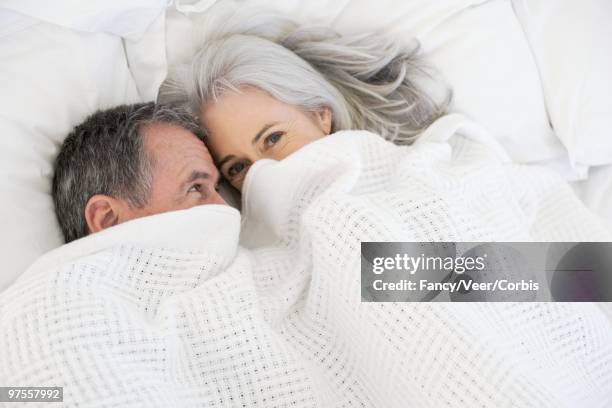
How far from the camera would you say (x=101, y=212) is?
3.19ft

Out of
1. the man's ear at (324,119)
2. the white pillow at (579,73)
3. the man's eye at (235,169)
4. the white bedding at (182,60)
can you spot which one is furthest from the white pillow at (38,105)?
the white pillow at (579,73)

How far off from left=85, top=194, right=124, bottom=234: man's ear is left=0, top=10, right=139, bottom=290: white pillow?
8 cm

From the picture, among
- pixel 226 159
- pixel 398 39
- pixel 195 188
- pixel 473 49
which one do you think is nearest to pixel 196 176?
pixel 195 188

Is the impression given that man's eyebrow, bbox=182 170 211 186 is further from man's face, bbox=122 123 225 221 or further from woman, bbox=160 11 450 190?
woman, bbox=160 11 450 190

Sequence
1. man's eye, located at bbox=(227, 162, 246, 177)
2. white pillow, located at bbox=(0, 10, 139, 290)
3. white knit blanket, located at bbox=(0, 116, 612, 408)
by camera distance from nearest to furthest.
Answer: white knit blanket, located at bbox=(0, 116, 612, 408), white pillow, located at bbox=(0, 10, 139, 290), man's eye, located at bbox=(227, 162, 246, 177)

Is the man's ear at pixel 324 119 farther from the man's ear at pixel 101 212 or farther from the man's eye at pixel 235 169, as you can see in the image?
the man's ear at pixel 101 212

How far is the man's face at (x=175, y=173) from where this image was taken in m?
0.99

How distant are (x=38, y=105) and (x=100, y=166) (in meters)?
0.17

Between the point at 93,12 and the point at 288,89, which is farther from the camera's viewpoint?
the point at 288,89

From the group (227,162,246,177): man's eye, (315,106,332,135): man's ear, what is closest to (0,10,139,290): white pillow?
(227,162,246,177): man's eye

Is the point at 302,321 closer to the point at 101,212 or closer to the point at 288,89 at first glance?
the point at 101,212

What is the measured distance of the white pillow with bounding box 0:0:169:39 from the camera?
106 cm

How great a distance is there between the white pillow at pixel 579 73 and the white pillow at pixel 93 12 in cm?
81

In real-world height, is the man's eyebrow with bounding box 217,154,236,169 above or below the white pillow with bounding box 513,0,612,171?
below
